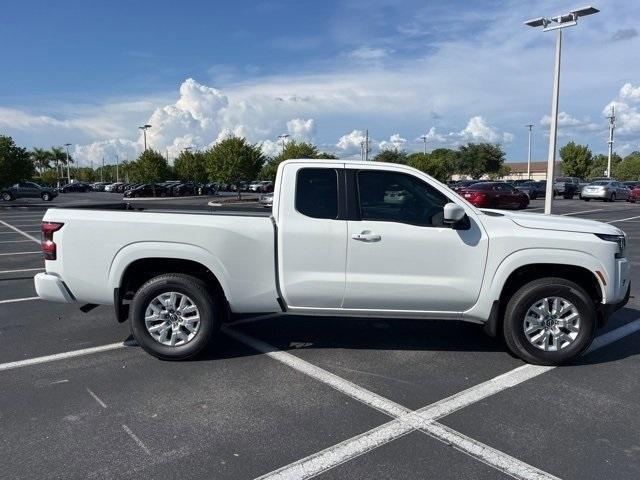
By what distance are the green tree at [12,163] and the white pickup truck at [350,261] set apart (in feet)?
107

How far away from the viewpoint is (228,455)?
3.25 metres

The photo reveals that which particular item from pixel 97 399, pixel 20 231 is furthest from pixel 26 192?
pixel 97 399

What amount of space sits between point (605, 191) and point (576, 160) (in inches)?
2085

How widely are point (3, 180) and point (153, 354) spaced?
33756mm

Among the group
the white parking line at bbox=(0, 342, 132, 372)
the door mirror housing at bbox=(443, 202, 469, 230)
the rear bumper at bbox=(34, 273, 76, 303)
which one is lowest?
the white parking line at bbox=(0, 342, 132, 372)

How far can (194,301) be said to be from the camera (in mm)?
4742

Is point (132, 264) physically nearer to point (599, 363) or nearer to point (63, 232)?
point (63, 232)

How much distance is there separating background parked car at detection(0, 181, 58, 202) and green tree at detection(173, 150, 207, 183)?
21.8 m

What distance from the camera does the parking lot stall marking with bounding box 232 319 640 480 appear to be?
3.11 metres

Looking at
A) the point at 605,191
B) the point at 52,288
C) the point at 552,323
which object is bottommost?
the point at 552,323

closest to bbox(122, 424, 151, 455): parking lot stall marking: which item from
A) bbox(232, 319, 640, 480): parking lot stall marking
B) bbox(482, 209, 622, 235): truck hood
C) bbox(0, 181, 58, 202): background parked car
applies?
bbox(232, 319, 640, 480): parking lot stall marking

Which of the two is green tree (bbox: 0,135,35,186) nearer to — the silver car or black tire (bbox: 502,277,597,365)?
black tire (bbox: 502,277,597,365)

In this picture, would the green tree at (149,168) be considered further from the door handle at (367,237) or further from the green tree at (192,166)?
the door handle at (367,237)

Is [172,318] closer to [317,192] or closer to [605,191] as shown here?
[317,192]
